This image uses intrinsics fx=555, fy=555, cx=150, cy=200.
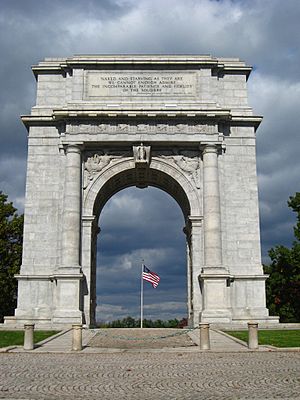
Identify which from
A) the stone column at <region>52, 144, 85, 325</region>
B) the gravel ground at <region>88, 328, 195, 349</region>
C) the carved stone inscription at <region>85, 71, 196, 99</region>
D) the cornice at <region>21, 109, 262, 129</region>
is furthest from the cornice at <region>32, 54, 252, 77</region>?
the gravel ground at <region>88, 328, 195, 349</region>

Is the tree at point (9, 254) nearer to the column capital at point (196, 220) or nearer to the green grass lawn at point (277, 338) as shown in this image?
the column capital at point (196, 220)

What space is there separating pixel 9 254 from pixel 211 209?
18.5 metres

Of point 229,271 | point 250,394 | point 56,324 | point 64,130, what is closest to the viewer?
point 250,394

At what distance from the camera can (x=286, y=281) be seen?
4381 cm

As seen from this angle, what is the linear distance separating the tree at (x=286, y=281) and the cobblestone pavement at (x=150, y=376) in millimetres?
25714

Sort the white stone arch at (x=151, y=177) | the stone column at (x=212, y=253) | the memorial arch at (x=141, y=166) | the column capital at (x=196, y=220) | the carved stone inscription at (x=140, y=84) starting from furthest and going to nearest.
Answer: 1. the carved stone inscription at (x=140, y=84)
2. the column capital at (x=196, y=220)
3. the white stone arch at (x=151, y=177)
4. the memorial arch at (x=141, y=166)
5. the stone column at (x=212, y=253)

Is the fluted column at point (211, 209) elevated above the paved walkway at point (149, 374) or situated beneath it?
elevated above

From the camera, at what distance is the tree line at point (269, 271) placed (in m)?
42.1

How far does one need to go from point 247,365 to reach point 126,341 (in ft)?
30.1

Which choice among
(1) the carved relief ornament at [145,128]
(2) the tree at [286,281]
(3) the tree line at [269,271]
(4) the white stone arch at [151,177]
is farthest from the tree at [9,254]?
(2) the tree at [286,281]

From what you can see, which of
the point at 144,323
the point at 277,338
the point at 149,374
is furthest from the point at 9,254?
the point at 149,374

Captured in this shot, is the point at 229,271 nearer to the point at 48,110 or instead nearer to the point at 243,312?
the point at 243,312

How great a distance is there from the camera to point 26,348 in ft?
63.2

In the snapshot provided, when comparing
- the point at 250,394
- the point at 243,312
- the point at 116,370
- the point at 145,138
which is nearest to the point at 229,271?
the point at 243,312
